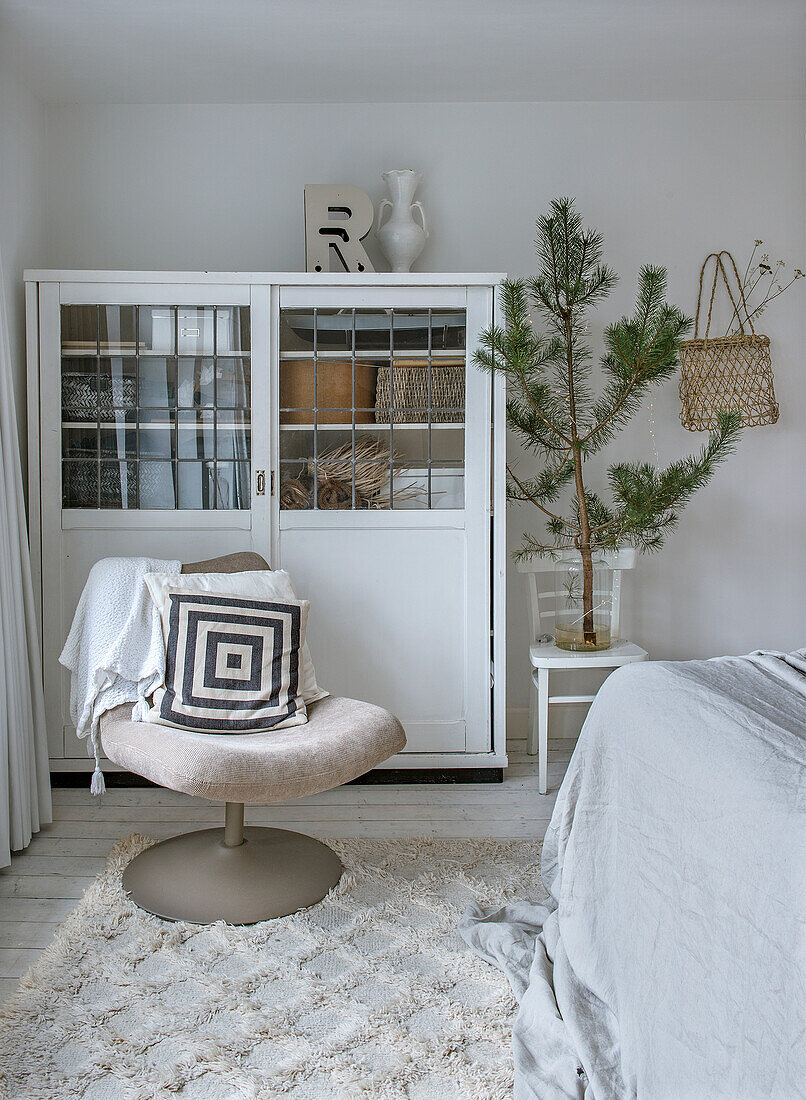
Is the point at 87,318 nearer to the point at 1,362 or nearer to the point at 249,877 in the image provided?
the point at 1,362

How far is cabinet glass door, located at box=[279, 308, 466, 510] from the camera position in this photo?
119 inches

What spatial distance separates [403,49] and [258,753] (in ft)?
7.82

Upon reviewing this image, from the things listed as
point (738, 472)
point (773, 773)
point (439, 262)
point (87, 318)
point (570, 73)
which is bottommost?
point (773, 773)

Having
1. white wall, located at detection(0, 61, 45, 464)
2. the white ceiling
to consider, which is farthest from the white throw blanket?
the white ceiling

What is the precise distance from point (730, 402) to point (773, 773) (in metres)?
2.36

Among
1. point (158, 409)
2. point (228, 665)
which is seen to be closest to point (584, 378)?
point (158, 409)

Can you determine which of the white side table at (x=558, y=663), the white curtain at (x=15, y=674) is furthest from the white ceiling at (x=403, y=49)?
the white side table at (x=558, y=663)

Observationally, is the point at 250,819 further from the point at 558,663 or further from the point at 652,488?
the point at 652,488

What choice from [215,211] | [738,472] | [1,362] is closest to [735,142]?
[738,472]

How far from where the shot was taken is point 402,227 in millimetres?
3141

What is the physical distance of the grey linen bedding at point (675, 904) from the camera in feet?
3.60

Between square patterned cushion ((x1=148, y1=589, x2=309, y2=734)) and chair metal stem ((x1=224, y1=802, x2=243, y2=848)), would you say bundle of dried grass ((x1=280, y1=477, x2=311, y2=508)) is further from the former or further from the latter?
chair metal stem ((x1=224, y1=802, x2=243, y2=848))

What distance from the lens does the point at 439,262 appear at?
344 cm

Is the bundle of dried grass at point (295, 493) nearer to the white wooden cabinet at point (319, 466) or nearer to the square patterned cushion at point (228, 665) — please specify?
the white wooden cabinet at point (319, 466)
